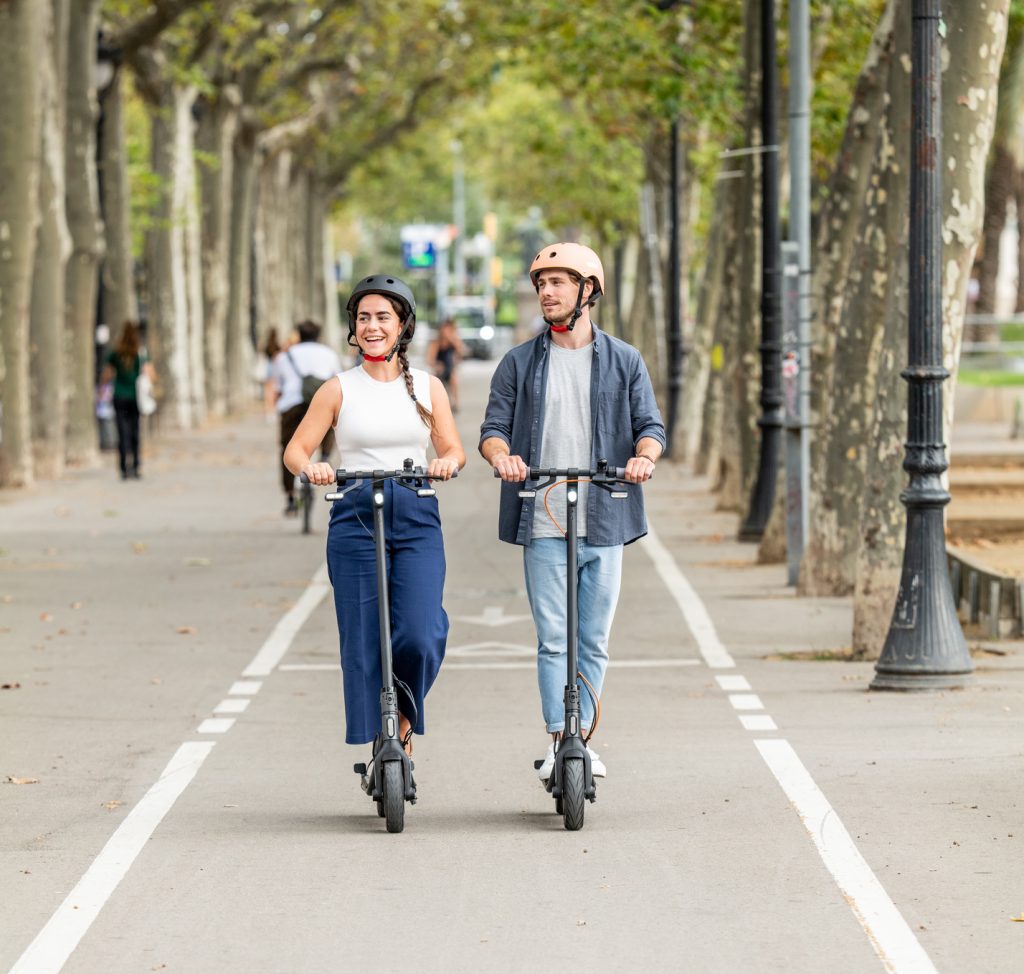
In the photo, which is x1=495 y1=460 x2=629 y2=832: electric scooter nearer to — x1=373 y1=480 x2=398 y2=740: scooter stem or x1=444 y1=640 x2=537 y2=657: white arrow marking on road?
x1=373 y1=480 x2=398 y2=740: scooter stem

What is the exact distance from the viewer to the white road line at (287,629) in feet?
42.5

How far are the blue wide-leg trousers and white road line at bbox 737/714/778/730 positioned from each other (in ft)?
8.78

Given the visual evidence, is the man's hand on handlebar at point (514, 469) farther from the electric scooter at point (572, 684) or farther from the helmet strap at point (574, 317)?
the helmet strap at point (574, 317)

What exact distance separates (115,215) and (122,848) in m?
27.3

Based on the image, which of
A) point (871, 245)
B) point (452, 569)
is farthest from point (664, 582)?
point (871, 245)

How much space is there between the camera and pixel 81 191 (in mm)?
30469

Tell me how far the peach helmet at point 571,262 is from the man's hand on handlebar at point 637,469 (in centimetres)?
60

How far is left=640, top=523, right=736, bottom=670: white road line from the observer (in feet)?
43.5

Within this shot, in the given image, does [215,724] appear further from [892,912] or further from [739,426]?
[739,426]

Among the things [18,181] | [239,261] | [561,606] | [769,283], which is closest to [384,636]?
[561,606]

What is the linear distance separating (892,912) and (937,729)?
3614 millimetres

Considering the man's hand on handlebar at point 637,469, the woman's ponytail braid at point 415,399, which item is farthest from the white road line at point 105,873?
the man's hand on handlebar at point 637,469

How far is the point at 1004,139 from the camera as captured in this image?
1737 inches

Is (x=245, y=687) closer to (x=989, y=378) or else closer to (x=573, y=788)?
(x=573, y=788)
